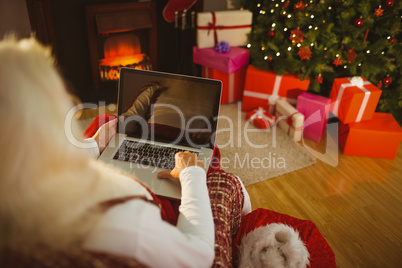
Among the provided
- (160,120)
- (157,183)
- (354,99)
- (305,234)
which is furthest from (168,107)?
(354,99)

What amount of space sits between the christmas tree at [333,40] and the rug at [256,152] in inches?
19.2

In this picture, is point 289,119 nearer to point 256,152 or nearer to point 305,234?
point 256,152

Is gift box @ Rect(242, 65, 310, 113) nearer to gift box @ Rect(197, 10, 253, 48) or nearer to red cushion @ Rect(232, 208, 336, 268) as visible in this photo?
gift box @ Rect(197, 10, 253, 48)

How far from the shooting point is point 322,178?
209 cm

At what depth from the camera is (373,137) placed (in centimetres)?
219

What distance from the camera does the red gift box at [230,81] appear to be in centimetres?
272

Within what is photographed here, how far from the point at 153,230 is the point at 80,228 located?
0.16 m

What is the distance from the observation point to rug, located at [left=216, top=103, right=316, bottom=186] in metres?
2.13

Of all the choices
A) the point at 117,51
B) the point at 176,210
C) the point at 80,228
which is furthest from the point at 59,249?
the point at 117,51

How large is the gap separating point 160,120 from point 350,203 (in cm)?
124

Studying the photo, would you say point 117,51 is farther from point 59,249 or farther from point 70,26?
point 59,249

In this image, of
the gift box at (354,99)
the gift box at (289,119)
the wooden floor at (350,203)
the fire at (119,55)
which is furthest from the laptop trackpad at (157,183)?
the fire at (119,55)

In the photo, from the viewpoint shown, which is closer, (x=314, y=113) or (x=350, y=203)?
(x=350, y=203)

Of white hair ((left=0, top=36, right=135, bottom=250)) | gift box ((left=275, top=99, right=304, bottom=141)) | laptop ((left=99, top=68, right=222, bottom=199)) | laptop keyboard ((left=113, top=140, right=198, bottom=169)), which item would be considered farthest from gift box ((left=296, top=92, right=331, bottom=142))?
white hair ((left=0, top=36, right=135, bottom=250))
